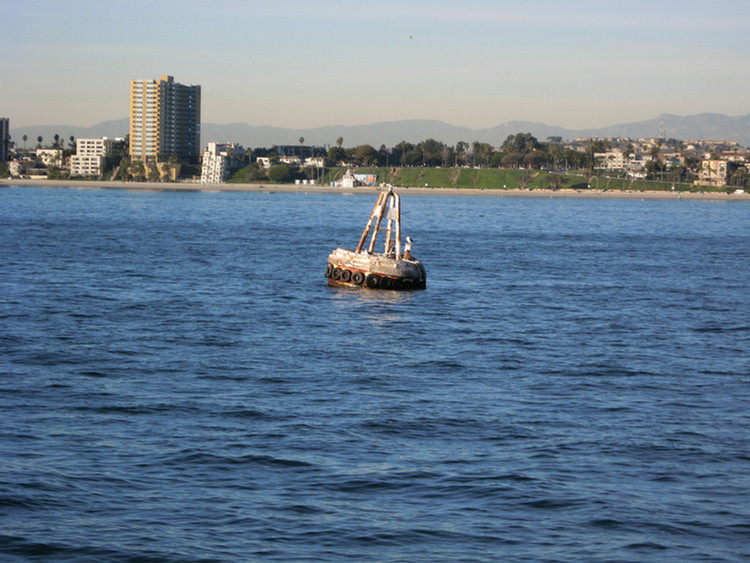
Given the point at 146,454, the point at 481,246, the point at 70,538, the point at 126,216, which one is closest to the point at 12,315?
the point at 146,454

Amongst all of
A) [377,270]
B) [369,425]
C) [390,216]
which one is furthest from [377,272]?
[369,425]

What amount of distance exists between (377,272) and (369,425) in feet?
103

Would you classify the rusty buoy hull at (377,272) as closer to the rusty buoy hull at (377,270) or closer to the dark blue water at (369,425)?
the rusty buoy hull at (377,270)

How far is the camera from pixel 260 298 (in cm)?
5059

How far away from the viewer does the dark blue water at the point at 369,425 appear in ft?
53.5

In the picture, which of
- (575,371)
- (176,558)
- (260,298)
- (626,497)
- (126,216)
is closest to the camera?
(176,558)

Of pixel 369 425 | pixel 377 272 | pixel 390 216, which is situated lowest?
pixel 369 425

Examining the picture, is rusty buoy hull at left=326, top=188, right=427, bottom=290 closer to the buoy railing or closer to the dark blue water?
the buoy railing

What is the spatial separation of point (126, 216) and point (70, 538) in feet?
457

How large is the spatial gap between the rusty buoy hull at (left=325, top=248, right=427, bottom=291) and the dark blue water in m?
1.36

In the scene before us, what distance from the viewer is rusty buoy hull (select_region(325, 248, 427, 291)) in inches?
2131

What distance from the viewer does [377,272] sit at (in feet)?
178

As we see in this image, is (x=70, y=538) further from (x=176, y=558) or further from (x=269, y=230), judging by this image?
(x=269, y=230)

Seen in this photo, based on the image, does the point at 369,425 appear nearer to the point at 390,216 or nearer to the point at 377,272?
the point at 377,272
